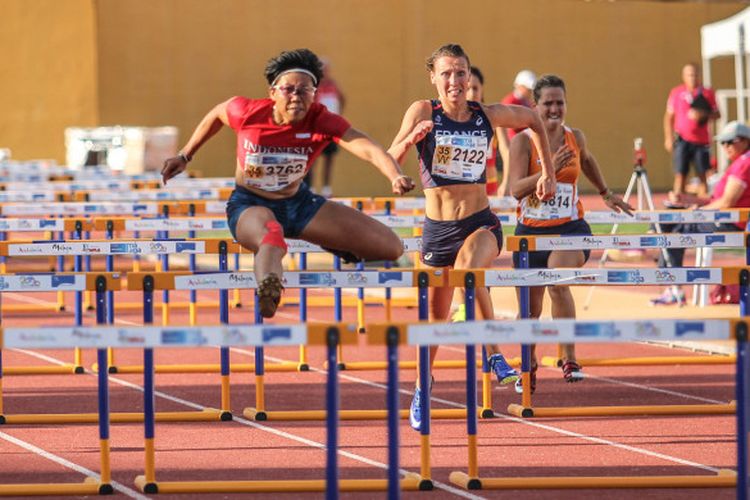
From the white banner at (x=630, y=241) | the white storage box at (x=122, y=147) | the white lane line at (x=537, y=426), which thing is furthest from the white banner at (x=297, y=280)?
the white storage box at (x=122, y=147)


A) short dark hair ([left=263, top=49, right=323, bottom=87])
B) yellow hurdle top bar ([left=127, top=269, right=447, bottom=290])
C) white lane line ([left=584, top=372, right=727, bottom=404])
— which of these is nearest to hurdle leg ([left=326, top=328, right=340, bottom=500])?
yellow hurdle top bar ([left=127, top=269, right=447, bottom=290])

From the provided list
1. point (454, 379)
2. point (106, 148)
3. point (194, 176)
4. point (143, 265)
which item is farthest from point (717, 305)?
point (106, 148)

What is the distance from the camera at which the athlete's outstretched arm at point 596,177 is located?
36.0ft

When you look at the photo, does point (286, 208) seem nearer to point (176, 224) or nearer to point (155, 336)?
point (155, 336)

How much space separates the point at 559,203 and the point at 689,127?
10501mm

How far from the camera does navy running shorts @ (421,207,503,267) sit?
380 inches

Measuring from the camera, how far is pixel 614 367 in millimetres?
12219

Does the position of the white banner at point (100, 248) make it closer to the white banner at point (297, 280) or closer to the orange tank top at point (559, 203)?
the white banner at point (297, 280)

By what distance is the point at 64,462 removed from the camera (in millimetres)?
8766

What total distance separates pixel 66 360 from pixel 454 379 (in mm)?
3238

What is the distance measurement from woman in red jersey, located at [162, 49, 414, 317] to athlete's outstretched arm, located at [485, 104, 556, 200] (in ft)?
4.40

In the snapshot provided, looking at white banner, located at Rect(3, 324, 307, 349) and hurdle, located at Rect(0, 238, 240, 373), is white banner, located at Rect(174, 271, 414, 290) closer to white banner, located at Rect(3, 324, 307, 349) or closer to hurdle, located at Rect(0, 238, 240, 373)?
white banner, located at Rect(3, 324, 307, 349)

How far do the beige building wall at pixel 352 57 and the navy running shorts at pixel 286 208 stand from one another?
793 inches

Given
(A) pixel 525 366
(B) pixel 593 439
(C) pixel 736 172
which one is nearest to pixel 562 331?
(B) pixel 593 439
